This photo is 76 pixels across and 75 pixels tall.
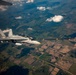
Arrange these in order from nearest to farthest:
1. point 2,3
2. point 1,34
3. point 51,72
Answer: point 2,3
point 1,34
point 51,72

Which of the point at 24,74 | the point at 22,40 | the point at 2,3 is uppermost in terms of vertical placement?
the point at 2,3

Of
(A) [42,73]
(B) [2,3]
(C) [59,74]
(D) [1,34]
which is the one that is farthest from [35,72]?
(B) [2,3]

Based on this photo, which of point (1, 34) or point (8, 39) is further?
point (1, 34)

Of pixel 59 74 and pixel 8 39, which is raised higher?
pixel 8 39

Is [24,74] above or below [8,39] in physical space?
below

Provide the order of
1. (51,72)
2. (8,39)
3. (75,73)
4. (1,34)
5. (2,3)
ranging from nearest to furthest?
(2,3) < (8,39) < (1,34) < (75,73) < (51,72)

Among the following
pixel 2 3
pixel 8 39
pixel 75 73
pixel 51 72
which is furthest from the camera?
pixel 51 72

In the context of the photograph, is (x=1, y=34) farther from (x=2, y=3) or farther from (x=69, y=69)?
(x=69, y=69)

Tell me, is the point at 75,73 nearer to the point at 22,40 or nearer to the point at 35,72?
the point at 35,72

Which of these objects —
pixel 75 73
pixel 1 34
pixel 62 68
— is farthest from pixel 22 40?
pixel 62 68
